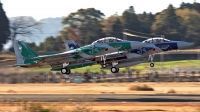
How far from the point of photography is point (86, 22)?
136875 millimetres

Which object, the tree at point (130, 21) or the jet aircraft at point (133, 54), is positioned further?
the tree at point (130, 21)

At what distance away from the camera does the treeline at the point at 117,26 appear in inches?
5044

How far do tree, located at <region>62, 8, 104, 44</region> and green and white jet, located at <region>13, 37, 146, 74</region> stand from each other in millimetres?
72346

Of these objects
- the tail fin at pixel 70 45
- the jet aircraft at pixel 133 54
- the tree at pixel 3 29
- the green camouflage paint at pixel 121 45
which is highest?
the tree at pixel 3 29

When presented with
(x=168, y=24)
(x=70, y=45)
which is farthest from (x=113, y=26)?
(x=70, y=45)

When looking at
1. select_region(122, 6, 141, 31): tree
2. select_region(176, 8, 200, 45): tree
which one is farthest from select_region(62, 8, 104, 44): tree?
select_region(176, 8, 200, 45): tree

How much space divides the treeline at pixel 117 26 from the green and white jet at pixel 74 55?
217 feet

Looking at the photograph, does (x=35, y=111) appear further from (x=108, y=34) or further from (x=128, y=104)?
(x=108, y=34)

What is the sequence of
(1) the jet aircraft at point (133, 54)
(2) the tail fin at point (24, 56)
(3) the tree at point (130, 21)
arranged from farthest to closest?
1. (3) the tree at point (130, 21)
2. (2) the tail fin at point (24, 56)
3. (1) the jet aircraft at point (133, 54)

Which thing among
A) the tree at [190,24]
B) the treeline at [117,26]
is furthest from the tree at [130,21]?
the tree at [190,24]

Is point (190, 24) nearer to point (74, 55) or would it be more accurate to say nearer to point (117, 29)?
point (117, 29)

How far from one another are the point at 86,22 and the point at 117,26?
31.7ft

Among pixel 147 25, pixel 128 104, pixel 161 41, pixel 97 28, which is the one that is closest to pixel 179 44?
pixel 161 41

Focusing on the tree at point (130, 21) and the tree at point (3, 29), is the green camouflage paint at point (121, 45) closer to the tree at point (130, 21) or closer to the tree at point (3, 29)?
the tree at point (3, 29)
